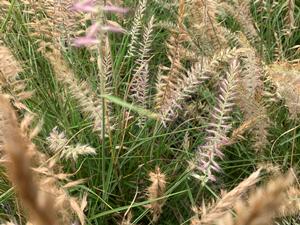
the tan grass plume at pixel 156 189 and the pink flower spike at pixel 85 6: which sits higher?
the pink flower spike at pixel 85 6

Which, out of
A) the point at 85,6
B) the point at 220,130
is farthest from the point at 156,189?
the point at 85,6

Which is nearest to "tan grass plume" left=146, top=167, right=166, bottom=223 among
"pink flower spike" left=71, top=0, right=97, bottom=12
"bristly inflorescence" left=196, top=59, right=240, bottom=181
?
"bristly inflorescence" left=196, top=59, right=240, bottom=181

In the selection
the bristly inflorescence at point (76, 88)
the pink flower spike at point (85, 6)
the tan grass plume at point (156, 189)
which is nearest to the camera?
the pink flower spike at point (85, 6)

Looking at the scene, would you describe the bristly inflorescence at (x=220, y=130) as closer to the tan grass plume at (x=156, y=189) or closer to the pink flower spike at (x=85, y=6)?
the tan grass plume at (x=156, y=189)

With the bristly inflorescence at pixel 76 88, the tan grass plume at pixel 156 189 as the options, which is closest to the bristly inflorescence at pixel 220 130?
the tan grass plume at pixel 156 189

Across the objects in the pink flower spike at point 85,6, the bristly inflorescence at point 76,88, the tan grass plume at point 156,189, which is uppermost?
the pink flower spike at point 85,6

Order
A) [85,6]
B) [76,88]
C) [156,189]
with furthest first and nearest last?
[76,88] → [156,189] → [85,6]

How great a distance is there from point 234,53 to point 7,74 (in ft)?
1.42

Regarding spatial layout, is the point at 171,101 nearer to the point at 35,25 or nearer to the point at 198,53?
the point at 198,53

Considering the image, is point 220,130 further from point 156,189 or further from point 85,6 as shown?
point 85,6

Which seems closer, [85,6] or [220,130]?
[85,6]

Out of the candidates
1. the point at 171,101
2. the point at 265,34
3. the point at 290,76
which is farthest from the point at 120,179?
the point at 265,34

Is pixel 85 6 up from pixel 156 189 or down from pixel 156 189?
up

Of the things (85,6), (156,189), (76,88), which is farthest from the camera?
(76,88)
